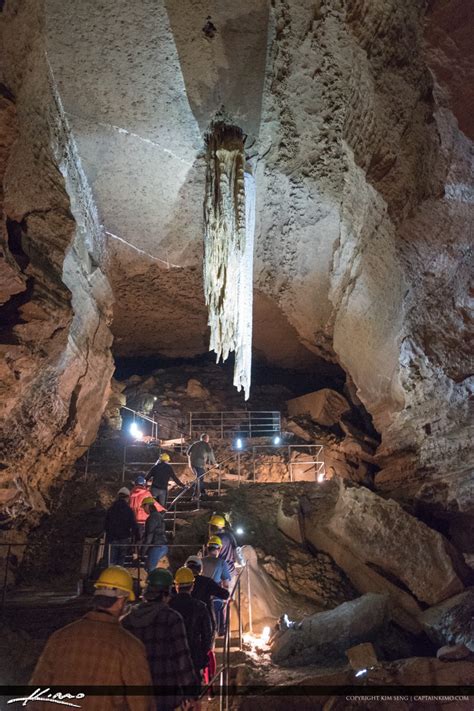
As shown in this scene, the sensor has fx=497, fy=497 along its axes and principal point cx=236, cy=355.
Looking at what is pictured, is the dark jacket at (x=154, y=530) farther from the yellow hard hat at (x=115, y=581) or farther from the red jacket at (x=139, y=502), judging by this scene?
the yellow hard hat at (x=115, y=581)

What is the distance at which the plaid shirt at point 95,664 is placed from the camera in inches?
82.9

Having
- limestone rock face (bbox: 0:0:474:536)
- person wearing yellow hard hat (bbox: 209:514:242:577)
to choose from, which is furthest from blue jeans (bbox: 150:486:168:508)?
limestone rock face (bbox: 0:0:474:536)

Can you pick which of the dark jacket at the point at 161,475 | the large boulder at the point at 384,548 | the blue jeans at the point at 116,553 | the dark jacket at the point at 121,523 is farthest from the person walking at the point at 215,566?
the large boulder at the point at 384,548

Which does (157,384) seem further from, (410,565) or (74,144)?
(410,565)

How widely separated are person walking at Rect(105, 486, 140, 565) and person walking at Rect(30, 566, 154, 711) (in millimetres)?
4577

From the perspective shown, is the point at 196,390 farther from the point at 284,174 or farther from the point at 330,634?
the point at 330,634

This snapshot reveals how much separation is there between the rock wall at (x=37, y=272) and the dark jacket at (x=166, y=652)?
Result: 455cm

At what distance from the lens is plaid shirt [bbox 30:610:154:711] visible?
82.9 inches

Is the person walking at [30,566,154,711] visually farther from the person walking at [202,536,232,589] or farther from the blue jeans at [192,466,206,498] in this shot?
the blue jeans at [192,466,206,498]

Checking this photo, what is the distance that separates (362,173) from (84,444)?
780 cm

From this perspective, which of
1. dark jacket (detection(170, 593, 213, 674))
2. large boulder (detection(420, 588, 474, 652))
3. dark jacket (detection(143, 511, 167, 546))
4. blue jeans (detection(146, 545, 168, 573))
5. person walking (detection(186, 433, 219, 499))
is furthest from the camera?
person walking (detection(186, 433, 219, 499))

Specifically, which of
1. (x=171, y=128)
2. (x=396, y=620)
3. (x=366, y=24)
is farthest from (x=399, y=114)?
(x=396, y=620)

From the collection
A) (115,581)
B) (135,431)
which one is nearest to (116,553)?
(115,581)

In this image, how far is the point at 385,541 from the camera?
7625 mm
